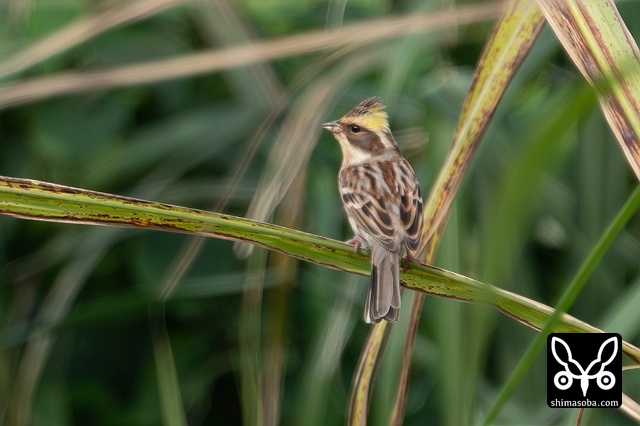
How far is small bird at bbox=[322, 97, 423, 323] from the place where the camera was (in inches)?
50.7

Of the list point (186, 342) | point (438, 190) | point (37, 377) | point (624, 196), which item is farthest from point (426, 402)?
point (438, 190)

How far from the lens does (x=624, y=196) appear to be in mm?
1886

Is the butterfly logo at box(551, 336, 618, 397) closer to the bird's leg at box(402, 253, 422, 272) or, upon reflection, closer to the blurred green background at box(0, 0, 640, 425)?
the bird's leg at box(402, 253, 422, 272)

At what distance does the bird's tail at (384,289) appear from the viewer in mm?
1227

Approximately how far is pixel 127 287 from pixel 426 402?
856 millimetres

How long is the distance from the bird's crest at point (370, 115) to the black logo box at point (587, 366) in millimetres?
469

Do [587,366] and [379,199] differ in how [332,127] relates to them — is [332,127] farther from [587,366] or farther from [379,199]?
[587,366]

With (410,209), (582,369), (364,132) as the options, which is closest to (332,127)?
(364,132)

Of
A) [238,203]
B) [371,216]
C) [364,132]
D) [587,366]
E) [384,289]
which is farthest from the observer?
[238,203]

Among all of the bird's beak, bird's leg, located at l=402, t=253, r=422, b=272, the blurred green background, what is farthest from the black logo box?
the bird's beak

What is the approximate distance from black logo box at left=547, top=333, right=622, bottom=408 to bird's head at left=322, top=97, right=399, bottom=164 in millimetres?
435

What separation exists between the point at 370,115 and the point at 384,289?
1.55 feet

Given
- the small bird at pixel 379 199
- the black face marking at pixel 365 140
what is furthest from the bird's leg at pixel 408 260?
the black face marking at pixel 365 140

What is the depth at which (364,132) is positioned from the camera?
169 cm
